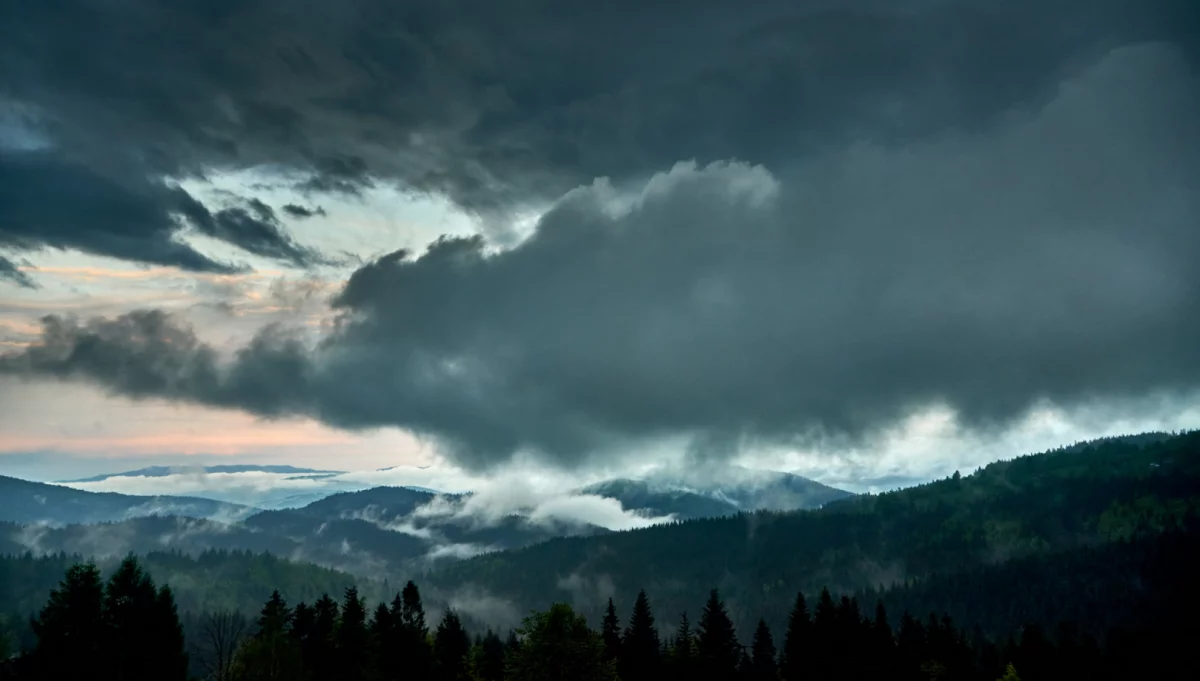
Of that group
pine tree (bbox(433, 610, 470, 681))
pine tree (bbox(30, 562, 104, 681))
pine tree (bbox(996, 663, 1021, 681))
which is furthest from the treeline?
pine tree (bbox(996, 663, 1021, 681))

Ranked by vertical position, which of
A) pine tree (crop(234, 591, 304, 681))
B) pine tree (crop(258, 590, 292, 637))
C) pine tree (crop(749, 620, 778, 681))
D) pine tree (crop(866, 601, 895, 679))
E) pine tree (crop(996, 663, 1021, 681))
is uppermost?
pine tree (crop(258, 590, 292, 637))

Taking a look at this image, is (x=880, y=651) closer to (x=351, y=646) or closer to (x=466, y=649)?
(x=466, y=649)

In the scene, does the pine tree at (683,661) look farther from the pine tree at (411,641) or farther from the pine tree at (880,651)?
the pine tree at (411,641)

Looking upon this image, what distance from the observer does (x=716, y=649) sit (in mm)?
110438

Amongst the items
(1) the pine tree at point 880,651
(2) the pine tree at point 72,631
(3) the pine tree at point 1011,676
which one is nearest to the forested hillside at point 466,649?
(2) the pine tree at point 72,631

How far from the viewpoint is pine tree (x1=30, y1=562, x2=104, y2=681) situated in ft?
202

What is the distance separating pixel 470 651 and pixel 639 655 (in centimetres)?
2720

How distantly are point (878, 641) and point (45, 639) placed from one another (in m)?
79.7

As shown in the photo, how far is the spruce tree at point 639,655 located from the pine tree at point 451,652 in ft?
63.3

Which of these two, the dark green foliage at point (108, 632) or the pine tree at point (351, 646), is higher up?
the dark green foliage at point (108, 632)

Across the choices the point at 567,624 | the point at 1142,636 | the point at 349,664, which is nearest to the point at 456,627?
the point at 349,664

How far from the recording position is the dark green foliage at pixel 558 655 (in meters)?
72.4

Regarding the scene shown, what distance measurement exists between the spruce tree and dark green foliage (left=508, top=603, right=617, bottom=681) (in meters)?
33.7

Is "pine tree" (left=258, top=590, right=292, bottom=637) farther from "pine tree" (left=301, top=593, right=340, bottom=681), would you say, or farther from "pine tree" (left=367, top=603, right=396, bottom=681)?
"pine tree" (left=367, top=603, right=396, bottom=681)
